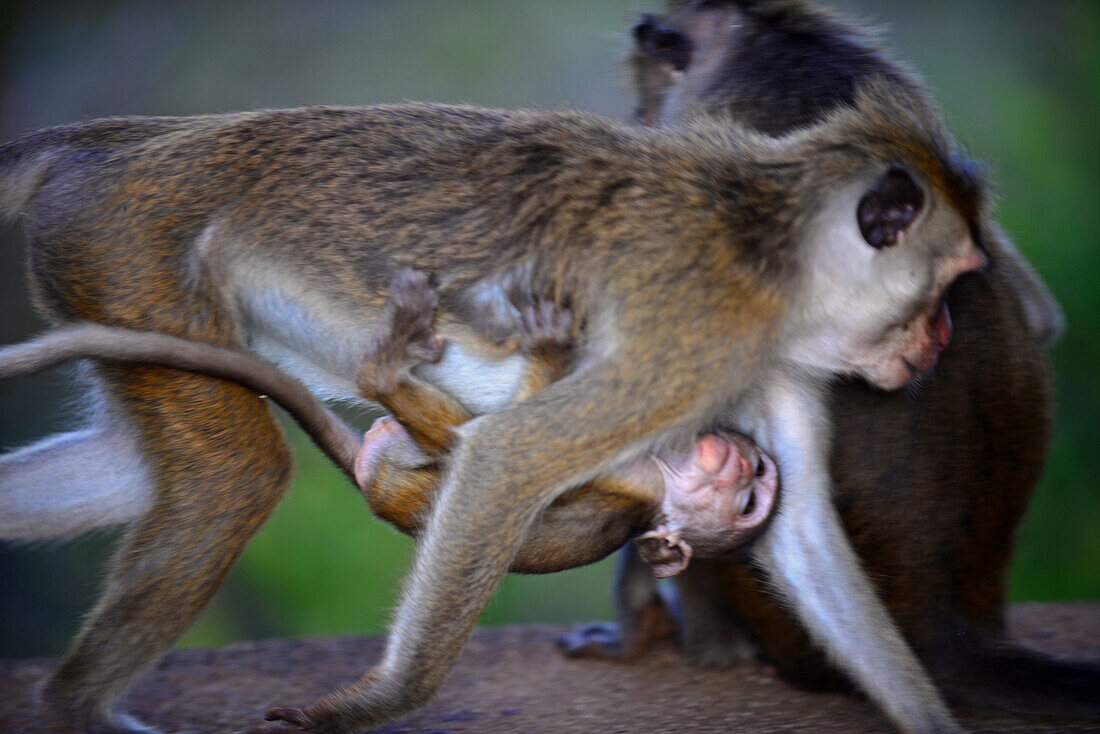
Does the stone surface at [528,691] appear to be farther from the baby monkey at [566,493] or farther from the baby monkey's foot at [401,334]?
the baby monkey's foot at [401,334]

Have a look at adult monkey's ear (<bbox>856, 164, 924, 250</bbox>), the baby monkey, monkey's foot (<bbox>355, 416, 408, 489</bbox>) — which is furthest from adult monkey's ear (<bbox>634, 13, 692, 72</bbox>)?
monkey's foot (<bbox>355, 416, 408, 489</bbox>)

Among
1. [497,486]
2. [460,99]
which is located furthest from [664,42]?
[460,99]

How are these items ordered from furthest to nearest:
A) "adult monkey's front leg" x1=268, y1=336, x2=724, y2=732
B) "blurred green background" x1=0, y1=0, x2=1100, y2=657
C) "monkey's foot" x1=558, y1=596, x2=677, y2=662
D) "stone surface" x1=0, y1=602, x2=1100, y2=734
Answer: "blurred green background" x1=0, y1=0, x2=1100, y2=657 → "monkey's foot" x1=558, y1=596, x2=677, y2=662 → "stone surface" x1=0, y1=602, x2=1100, y2=734 → "adult monkey's front leg" x1=268, y1=336, x2=724, y2=732

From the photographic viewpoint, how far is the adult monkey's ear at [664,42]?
3510mm

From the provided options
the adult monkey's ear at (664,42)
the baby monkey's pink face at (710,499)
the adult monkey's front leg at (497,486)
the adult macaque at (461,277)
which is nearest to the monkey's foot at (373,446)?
the adult macaque at (461,277)

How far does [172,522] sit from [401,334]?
24.1 inches

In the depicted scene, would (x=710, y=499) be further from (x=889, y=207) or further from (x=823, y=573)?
(x=889, y=207)

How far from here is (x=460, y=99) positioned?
5.61m

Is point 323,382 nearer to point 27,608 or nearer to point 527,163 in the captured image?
point 527,163

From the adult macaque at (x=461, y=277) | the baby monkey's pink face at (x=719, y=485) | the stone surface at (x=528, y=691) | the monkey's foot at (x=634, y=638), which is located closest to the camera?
the adult macaque at (x=461, y=277)

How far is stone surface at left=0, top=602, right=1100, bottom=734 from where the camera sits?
106 inches

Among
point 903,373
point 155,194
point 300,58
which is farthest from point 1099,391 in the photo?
A: point 155,194

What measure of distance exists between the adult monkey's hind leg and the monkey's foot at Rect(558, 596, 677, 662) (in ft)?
4.40

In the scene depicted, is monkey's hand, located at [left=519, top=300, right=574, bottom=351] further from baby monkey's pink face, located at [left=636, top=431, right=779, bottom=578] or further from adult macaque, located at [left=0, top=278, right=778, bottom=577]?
baby monkey's pink face, located at [left=636, top=431, right=779, bottom=578]
